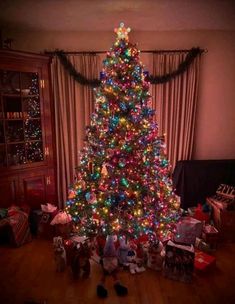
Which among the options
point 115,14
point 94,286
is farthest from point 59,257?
point 115,14

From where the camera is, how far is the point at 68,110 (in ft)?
12.6

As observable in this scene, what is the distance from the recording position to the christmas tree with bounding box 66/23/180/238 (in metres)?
2.63

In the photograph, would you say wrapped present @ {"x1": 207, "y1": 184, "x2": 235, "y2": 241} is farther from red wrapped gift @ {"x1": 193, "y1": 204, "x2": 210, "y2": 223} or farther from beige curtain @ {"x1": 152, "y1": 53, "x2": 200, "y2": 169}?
beige curtain @ {"x1": 152, "y1": 53, "x2": 200, "y2": 169}

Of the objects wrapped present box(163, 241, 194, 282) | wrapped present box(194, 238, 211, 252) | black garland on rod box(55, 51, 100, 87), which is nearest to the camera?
wrapped present box(163, 241, 194, 282)

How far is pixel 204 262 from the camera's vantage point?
2.63m

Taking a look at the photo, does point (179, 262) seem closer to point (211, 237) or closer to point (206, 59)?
point (211, 237)

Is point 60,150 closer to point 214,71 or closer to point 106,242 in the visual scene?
point 106,242

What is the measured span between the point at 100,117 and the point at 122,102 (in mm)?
311

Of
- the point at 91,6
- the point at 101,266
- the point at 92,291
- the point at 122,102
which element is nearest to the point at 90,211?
the point at 101,266

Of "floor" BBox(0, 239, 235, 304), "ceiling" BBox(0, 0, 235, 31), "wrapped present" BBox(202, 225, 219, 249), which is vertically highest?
"ceiling" BBox(0, 0, 235, 31)

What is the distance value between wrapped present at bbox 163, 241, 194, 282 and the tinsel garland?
234cm

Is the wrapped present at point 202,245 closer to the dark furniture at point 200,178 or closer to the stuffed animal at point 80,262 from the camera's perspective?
the dark furniture at point 200,178

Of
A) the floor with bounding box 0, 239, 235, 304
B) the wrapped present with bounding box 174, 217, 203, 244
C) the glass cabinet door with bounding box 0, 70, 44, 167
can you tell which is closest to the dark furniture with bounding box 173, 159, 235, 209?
the wrapped present with bounding box 174, 217, 203, 244

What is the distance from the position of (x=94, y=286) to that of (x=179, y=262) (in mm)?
873
